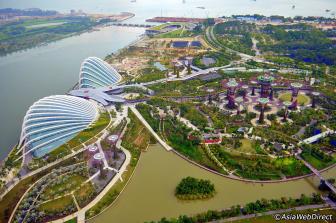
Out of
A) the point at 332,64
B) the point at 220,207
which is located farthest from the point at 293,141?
the point at 332,64

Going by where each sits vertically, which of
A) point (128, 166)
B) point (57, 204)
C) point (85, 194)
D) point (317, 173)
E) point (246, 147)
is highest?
point (246, 147)

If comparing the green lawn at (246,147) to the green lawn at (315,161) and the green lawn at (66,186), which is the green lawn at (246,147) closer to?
the green lawn at (315,161)

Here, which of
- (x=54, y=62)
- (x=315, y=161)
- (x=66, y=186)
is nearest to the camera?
(x=66, y=186)

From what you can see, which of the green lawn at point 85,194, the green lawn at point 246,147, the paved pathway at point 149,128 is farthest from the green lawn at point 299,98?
the green lawn at point 85,194

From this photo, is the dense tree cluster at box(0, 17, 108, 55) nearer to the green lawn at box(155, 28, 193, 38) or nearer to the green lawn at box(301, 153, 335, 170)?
the green lawn at box(155, 28, 193, 38)

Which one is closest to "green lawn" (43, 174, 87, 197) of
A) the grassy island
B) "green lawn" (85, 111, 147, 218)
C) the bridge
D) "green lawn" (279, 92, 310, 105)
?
"green lawn" (85, 111, 147, 218)

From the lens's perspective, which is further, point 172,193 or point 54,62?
point 54,62

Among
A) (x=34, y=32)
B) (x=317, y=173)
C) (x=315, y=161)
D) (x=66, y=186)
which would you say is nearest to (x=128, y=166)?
(x=66, y=186)

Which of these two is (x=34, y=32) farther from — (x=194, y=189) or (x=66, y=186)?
(x=194, y=189)
